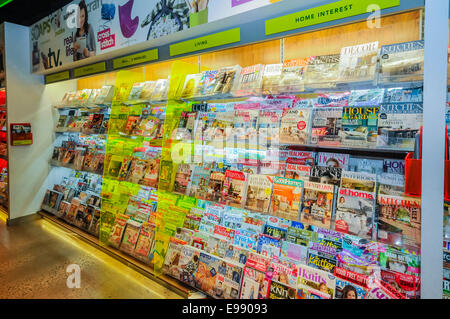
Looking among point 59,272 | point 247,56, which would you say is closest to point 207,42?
point 247,56

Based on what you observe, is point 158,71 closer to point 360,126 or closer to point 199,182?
point 199,182

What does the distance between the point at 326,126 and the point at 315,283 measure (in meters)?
1.02

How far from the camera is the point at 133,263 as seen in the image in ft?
9.08

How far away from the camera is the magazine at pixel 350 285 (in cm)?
164

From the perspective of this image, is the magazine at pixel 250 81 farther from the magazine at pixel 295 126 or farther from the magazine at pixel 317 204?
the magazine at pixel 317 204

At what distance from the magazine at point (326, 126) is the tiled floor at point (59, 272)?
1.74 m

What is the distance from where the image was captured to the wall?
12.8 feet

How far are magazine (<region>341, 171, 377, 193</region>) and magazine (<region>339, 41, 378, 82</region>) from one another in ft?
1.89

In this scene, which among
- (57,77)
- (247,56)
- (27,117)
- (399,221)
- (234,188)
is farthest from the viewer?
(27,117)

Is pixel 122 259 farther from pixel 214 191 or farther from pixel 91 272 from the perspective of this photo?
pixel 214 191

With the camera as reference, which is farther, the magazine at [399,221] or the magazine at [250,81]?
the magazine at [250,81]

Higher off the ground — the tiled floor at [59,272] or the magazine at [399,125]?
the magazine at [399,125]

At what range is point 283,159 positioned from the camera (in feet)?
6.83

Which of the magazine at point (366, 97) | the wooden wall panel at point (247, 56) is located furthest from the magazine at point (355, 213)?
the wooden wall panel at point (247, 56)
